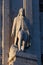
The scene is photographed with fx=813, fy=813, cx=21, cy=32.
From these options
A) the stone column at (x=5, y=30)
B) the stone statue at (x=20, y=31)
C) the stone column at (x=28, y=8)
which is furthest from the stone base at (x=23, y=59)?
the stone column at (x=28, y=8)

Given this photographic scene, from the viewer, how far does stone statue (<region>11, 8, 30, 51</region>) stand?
36.4 meters

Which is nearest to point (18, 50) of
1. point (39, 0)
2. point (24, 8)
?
point (24, 8)

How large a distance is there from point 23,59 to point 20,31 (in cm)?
171

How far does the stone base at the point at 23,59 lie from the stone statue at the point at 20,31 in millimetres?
647

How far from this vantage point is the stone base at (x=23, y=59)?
35.3 metres

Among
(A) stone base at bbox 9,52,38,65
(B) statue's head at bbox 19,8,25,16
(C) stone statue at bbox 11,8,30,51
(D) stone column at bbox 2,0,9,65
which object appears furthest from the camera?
(D) stone column at bbox 2,0,9,65

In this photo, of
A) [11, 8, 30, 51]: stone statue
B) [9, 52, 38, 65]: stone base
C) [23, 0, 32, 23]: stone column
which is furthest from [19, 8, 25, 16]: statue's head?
[9, 52, 38, 65]: stone base

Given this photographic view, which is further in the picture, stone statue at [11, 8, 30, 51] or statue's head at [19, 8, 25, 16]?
statue's head at [19, 8, 25, 16]

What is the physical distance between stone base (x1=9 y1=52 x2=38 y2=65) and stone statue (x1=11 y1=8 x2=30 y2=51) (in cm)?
65

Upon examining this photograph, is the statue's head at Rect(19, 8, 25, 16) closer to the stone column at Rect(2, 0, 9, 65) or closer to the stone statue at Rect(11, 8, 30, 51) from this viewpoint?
the stone statue at Rect(11, 8, 30, 51)

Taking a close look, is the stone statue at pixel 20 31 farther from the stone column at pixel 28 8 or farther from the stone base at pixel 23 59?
the stone column at pixel 28 8

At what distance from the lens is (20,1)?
3909 centimetres

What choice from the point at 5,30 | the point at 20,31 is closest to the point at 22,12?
the point at 20,31

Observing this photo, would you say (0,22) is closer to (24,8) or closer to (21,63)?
(24,8)
